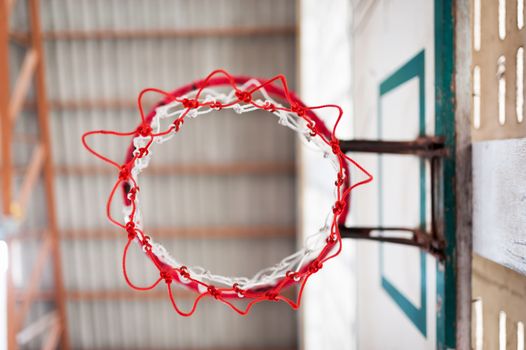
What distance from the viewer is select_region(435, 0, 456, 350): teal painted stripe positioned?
5.12ft

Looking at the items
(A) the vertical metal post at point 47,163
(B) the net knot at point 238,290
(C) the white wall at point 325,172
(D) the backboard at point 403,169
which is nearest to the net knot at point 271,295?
(B) the net knot at point 238,290

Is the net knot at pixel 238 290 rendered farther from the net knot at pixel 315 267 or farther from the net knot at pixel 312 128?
the net knot at pixel 312 128

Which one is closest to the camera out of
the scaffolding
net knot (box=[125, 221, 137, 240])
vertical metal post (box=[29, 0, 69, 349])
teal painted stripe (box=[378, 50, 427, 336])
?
net knot (box=[125, 221, 137, 240])

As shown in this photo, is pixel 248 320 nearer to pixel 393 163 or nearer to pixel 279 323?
pixel 279 323

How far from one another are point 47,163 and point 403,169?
6.46 meters

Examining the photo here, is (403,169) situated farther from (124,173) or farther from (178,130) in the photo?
(124,173)

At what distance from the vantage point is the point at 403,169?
80.7 inches

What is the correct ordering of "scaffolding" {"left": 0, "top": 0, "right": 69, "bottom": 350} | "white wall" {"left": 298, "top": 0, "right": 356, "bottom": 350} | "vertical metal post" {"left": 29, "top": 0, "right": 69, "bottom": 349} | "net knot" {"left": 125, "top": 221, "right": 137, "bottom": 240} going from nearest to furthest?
"net knot" {"left": 125, "top": 221, "right": 137, "bottom": 240}
"white wall" {"left": 298, "top": 0, "right": 356, "bottom": 350}
"scaffolding" {"left": 0, "top": 0, "right": 69, "bottom": 350}
"vertical metal post" {"left": 29, "top": 0, "right": 69, "bottom": 349}

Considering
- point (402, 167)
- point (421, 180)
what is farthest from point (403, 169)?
point (421, 180)

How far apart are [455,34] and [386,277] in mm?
1273

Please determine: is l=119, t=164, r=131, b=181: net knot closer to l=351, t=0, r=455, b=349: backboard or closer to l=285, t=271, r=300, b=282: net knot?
l=285, t=271, r=300, b=282: net knot

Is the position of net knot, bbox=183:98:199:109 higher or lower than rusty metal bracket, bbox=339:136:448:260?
higher

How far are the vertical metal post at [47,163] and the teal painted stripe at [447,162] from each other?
6766 mm

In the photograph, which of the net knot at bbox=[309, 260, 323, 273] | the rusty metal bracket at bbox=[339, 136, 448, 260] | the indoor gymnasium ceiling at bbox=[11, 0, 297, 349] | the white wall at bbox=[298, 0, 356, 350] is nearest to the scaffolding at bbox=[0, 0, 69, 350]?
the indoor gymnasium ceiling at bbox=[11, 0, 297, 349]
